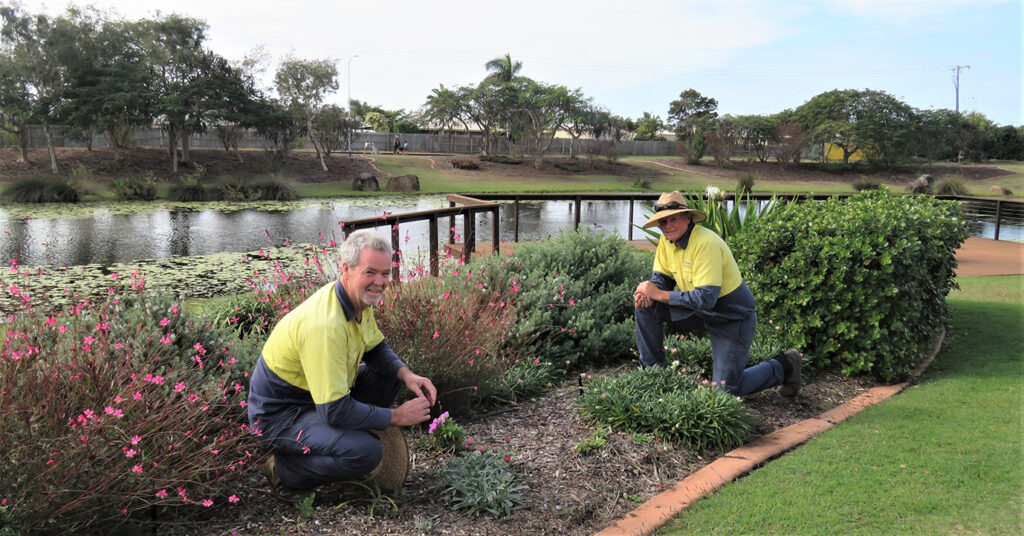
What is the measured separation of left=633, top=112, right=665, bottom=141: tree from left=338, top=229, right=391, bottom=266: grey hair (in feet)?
227

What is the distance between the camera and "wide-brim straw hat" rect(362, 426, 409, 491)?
3.06 m

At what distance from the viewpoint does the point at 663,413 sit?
3834 millimetres

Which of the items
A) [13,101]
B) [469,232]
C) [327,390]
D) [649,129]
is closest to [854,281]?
[469,232]

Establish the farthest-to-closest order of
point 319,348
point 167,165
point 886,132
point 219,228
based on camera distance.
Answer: point 886,132
point 167,165
point 219,228
point 319,348

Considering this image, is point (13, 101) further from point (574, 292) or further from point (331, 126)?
point (574, 292)

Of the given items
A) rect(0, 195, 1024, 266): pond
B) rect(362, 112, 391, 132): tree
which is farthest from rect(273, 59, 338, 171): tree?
rect(362, 112, 391, 132): tree

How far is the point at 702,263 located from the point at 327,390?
2.37 meters

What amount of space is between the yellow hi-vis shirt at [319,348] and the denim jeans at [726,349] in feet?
6.86

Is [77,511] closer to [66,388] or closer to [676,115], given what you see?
[66,388]

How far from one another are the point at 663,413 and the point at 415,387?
1492 mm

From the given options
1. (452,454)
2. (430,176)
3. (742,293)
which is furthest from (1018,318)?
(430,176)

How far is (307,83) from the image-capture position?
127ft

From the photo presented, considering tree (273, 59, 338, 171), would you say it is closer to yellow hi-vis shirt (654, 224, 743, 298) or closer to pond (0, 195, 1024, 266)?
pond (0, 195, 1024, 266)

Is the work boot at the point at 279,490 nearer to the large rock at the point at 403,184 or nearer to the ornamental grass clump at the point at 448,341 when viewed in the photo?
the ornamental grass clump at the point at 448,341
